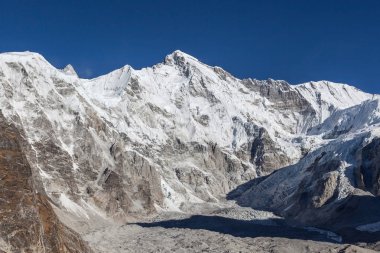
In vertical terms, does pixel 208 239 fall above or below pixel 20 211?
above

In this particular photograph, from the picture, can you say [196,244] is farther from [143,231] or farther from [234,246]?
[143,231]

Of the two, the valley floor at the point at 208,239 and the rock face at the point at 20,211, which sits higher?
the valley floor at the point at 208,239

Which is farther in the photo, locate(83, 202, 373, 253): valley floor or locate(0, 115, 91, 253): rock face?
locate(83, 202, 373, 253): valley floor

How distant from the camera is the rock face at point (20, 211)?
67438mm

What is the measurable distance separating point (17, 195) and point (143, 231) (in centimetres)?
11273

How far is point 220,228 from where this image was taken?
193 m

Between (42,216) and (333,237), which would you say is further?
(333,237)

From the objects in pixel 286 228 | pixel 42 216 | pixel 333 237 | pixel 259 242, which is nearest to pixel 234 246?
pixel 259 242

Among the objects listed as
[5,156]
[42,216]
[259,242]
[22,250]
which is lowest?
[22,250]

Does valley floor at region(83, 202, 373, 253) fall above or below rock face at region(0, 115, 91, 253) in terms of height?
above

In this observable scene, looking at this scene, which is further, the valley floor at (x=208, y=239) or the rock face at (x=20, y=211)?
the valley floor at (x=208, y=239)

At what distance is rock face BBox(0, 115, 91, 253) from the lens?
6744 cm

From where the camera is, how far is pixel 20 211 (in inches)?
2793

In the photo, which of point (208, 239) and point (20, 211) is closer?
point (20, 211)
